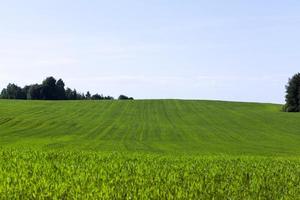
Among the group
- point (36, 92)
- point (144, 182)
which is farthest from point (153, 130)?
point (36, 92)

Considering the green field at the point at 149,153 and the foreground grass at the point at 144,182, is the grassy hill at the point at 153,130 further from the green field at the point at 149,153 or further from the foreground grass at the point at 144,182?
the foreground grass at the point at 144,182

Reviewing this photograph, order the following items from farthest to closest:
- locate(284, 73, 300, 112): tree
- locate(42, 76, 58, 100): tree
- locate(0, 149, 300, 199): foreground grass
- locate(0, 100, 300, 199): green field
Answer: locate(42, 76, 58, 100): tree → locate(284, 73, 300, 112): tree → locate(0, 100, 300, 199): green field → locate(0, 149, 300, 199): foreground grass

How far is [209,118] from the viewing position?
83938 mm

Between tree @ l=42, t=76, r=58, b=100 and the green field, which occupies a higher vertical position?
tree @ l=42, t=76, r=58, b=100

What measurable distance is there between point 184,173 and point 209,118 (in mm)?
67327

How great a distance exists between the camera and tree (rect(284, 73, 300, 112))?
108 metres

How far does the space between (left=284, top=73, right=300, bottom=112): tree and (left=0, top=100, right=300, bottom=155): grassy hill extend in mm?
17054

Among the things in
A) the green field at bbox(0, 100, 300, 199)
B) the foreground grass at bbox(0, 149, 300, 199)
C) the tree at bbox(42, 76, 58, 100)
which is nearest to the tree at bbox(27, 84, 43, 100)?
the tree at bbox(42, 76, 58, 100)

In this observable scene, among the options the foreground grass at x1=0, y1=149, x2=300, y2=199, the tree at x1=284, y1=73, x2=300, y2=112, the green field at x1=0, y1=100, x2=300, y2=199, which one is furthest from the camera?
the tree at x1=284, y1=73, x2=300, y2=112

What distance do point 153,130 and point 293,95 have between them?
5639 centimetres

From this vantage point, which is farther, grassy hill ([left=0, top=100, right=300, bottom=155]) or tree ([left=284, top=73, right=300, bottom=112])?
tree ([left=284, top=73, right=300, bottom=112])

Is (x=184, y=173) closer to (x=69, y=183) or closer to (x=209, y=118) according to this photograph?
(x=69, y=183)

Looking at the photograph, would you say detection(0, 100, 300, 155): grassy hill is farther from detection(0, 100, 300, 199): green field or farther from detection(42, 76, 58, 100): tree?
detection(42, 76, 58, 100): tree

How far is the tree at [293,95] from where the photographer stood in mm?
107875
